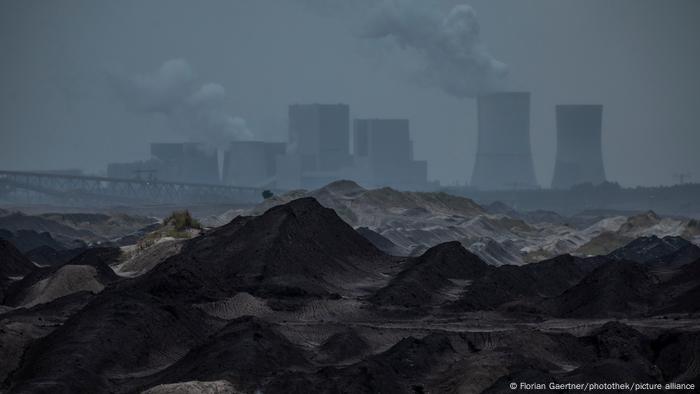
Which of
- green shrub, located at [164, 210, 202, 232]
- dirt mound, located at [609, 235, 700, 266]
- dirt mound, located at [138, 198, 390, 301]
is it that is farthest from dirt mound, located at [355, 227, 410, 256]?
dirt mound, located at [138, 198, 390, 301]

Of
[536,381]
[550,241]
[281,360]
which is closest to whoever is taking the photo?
[536,381]

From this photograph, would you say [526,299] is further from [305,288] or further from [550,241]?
[550,241]

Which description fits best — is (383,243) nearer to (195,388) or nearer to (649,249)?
(649,249)

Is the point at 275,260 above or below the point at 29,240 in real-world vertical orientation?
above

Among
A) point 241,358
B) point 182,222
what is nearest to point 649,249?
point 182,222

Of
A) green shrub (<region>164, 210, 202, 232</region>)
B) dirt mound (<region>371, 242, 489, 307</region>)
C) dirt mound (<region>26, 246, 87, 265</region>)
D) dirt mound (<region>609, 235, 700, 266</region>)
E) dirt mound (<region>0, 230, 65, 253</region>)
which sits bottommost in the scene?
dirt mound (<region>0, 230, 65, 253</region>)

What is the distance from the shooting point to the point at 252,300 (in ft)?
212

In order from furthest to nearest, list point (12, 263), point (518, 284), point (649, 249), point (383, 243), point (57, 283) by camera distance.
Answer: point (383, 243) < point (649, 249) < point (12, 263) < point (518, 284) < point (57, 283)

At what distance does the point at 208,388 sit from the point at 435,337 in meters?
11.5

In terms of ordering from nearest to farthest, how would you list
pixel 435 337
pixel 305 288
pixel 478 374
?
pixel 478 374
pixel 435 337
pixel 305 288

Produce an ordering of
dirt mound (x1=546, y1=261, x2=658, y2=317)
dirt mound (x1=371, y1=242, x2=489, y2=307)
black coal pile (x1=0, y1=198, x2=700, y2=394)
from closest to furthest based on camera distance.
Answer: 1. black coal pile (x1=0, y1=198, x2=700, y2=394)
2. dirt mound (x1=546, y1=261, x2=658, y2=317)
3. dirt mound (x1=371, y1=242, x2=489, y2=307)

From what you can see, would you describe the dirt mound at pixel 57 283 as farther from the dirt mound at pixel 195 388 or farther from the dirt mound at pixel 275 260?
the dirt mound at pixel 195 388

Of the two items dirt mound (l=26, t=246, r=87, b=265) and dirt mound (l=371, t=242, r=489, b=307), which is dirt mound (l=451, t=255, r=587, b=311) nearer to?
dirt mound (l=371, t=242, r=489, b=307)

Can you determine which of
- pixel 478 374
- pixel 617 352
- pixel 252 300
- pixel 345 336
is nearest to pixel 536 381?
pixel 478 374
